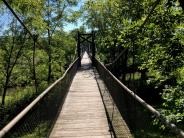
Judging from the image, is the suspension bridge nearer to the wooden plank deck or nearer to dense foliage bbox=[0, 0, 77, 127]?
the wooden plank deck

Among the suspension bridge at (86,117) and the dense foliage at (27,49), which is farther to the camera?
the dense foliage at (27,49)

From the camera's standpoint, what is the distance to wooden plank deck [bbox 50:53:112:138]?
703cm

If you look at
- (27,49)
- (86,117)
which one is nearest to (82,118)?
(86,117)

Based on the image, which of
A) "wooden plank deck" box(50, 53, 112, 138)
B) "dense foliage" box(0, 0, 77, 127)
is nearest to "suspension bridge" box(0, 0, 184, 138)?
"wooden plank deck" box(50, 53, 112, 138)

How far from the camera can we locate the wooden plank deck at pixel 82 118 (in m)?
7.03

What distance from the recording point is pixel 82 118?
8500 mm

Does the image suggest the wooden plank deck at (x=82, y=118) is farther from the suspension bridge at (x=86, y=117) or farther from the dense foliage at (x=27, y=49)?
the dense foliage at (x=27, y=49)

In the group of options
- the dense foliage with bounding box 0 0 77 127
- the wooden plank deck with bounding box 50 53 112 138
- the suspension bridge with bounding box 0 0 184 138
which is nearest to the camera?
the suspension bridge with bounding box 0 0 184 138

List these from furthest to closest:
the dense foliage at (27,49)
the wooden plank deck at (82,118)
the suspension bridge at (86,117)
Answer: the dense foliage at (27,49), the wooden plank deck at (82,118), the suspension bridge at (86,117)

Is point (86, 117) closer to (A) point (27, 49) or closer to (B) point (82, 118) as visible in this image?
(B) point (82, 118)

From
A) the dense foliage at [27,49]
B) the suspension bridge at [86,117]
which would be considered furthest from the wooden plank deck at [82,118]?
the dense foliage at [27,49]

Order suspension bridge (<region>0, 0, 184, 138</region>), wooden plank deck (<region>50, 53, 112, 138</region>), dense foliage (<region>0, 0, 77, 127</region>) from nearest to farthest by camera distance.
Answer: suspension bridge (<region>0, 0, 184, 138</region>) < wooden plank deck (<region>50, 53, 112, 138</region>) < dense foliage (<region>0, 0, 77, 127</region>)

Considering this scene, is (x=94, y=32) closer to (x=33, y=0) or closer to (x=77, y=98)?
(x=33, y=0)

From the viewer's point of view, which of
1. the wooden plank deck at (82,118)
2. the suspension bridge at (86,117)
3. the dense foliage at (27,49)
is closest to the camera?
the suspension bridge at (86,117)
